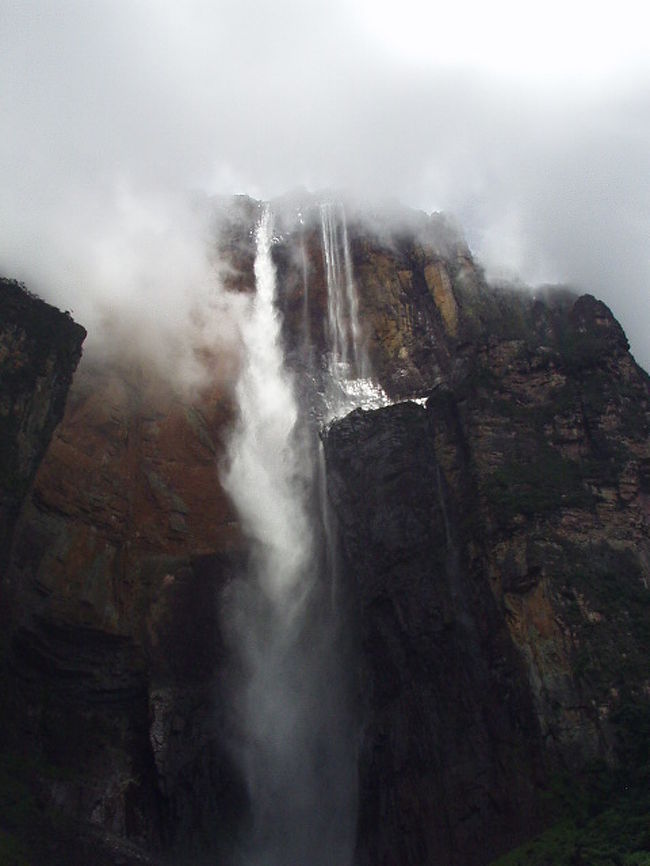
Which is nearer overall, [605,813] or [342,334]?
[605,813]

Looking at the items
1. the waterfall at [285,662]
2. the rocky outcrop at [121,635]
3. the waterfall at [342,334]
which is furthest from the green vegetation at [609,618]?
the waterfall at [342,334]

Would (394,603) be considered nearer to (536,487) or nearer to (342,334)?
(536,487)

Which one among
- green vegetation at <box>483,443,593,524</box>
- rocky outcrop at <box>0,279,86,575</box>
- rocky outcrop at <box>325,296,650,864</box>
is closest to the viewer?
rocky outcrop at <box>325,296,650,864</box>

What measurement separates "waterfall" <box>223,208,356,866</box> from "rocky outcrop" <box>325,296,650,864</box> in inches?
64.7

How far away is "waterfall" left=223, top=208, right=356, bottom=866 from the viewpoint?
2503cm

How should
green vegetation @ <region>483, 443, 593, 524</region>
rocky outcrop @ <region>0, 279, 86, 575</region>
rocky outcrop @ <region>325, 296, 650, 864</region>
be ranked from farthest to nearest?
green vegetation @ <region>483, 443, 593, 524</region> < rocky outcrop @ <region>0, 279, 86, 575</region> < rocky outcrop @ <region>325, 296, 650, 864</region>

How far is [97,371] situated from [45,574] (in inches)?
439

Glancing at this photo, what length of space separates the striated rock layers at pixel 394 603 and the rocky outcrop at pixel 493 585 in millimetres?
69

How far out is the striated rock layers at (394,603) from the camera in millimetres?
22406

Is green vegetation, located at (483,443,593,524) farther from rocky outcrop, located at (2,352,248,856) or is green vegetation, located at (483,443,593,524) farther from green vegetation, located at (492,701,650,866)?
rocky outcrop, located at (2,352,248,856)

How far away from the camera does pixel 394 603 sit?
86.2 feet

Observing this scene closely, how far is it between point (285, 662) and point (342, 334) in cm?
1958

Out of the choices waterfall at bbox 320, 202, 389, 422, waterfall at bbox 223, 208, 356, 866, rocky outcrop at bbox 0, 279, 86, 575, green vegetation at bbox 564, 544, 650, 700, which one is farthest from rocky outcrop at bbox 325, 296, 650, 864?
rocky outcrop at bbox 0, 279, 86, 575

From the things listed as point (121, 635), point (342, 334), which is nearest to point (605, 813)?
point (121, 635)
